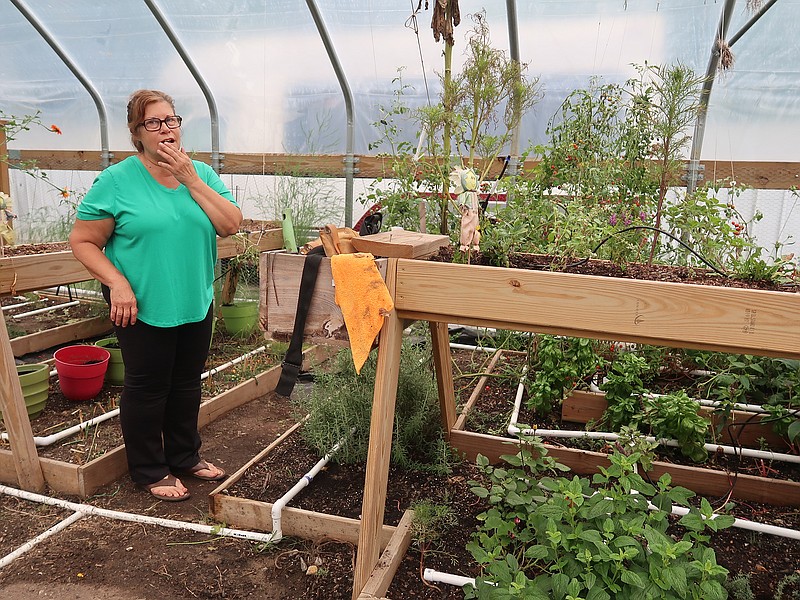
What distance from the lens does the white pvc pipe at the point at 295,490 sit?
7.09 feet

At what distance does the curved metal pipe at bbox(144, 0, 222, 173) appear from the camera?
5.55 metres

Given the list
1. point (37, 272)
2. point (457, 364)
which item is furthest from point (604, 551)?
point (37, 272)

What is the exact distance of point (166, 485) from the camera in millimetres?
2518

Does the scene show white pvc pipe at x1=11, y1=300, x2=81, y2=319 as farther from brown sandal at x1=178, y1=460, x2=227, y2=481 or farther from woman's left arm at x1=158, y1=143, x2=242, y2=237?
woman's left arm at x1=158, y1=143, x2=242, y2=237

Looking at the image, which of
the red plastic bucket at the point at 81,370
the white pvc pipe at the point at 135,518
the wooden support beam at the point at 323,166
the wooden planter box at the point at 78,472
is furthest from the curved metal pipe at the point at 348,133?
the white pvc pipe at the point at 135,518

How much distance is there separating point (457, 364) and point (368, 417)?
4.10 feet

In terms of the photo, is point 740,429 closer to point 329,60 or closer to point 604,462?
point 604,462

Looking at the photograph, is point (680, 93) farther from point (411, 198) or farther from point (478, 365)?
point (478, 365)

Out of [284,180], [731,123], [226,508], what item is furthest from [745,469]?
[284,180]

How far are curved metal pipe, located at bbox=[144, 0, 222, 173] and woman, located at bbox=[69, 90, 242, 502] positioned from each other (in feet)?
11.9

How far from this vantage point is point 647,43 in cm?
459

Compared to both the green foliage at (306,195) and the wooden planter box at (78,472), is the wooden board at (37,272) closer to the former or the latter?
the wooden planter box at (78,472)

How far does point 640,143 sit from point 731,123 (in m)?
1.39


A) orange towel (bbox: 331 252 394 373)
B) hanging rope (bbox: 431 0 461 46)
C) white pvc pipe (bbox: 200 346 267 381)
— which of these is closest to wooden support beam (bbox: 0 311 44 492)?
white pvc pipe (bbox: 200 346 267 381)
